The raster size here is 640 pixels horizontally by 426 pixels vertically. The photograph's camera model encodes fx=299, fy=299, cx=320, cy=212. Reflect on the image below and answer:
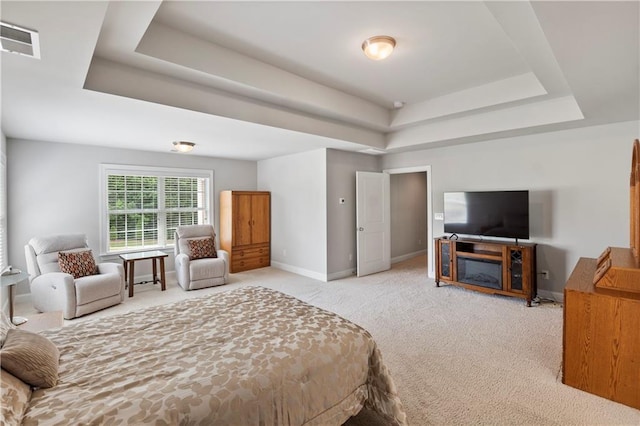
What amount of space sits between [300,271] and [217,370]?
15.0 feet

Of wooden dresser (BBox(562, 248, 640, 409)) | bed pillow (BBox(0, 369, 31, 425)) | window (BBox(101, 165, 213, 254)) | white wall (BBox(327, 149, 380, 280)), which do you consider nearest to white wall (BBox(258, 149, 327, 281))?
white wall (BBox(327, 149, 380, 280))

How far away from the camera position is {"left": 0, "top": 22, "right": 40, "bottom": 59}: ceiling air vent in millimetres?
1533

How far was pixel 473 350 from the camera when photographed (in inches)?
112

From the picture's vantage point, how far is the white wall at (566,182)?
379cm

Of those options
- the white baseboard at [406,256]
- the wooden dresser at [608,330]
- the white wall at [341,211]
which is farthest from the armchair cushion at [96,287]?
the white baseboard at [406,256]

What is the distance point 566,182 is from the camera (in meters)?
4.13

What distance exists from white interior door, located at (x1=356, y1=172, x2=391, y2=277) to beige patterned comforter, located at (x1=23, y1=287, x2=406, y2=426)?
356cm

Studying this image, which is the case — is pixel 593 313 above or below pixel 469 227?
below

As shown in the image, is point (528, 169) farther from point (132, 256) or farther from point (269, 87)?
point (132, 256)

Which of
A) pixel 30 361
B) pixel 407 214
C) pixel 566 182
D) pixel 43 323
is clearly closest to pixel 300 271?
pixel 407 214

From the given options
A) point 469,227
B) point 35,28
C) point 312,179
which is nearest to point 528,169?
point 469,227

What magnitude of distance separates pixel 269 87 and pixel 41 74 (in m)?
1.82

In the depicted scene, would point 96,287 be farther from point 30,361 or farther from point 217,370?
point 217,370

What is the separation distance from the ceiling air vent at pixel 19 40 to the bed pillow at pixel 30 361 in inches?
60.5
